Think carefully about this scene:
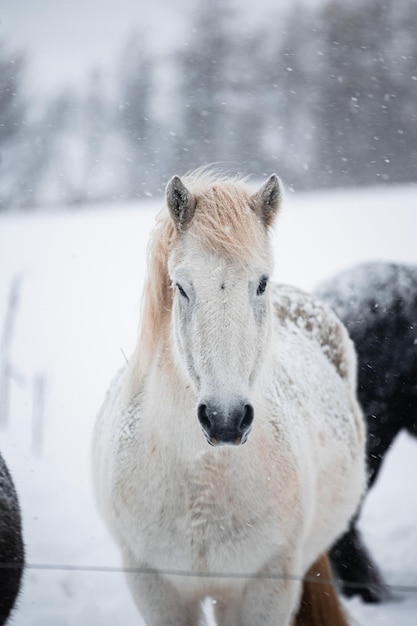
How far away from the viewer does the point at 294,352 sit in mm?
2096

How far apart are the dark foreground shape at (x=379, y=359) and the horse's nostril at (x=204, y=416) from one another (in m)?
1.66

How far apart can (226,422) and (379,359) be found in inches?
66.7

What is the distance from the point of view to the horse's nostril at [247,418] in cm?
122

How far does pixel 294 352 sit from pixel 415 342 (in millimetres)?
844

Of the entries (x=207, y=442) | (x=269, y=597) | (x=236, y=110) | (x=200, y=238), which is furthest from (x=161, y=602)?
(x=236, y=110)

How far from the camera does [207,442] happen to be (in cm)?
150

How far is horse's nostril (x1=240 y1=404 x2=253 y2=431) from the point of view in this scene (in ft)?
4.02

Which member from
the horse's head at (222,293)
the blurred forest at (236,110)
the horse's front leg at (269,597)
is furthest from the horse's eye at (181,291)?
the blurred forest at (236,110)

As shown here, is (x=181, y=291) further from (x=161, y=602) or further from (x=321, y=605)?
(x=321, y=605)

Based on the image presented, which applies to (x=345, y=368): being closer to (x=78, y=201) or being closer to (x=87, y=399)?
(x=87, y=399)

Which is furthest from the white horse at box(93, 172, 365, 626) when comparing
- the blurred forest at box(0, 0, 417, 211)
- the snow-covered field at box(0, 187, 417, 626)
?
the blurred forest at box(0, 0, 417, 211)

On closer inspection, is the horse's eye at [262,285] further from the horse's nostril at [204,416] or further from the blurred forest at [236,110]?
the blurred forest at [236,110]

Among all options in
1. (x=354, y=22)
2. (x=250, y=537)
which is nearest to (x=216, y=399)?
(x=250, y=537)

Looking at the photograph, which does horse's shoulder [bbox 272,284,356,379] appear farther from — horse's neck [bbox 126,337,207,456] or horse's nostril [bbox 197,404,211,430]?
horse's nostril [bbox 197,404,211,430]
